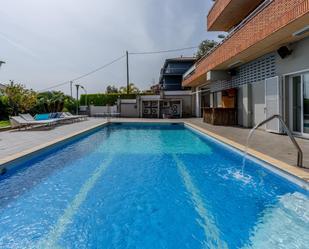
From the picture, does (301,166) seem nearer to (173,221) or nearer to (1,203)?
(173,221)

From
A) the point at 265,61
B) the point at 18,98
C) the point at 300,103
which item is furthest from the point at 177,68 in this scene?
the point at 300,103

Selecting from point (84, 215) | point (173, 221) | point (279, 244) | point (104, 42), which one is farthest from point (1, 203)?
point (104, 42)

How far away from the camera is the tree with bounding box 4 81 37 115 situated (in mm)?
19609

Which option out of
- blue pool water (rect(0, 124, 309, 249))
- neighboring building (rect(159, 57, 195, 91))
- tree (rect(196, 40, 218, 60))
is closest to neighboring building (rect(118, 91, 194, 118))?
neighboring building (rect(159, 57, 195, 91))

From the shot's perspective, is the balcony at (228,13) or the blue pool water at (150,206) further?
the balcony at (228,13)

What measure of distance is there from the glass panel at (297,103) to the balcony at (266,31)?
4.74 feet

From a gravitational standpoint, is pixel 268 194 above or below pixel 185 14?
below

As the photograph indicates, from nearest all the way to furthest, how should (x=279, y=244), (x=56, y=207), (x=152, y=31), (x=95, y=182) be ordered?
(x=279, y=244) → (x=56, y=207) → (x=95, y=182) → (x=152, y=31)

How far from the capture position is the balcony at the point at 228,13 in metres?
13.5

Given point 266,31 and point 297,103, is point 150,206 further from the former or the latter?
point 297,103

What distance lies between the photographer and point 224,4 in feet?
45.9

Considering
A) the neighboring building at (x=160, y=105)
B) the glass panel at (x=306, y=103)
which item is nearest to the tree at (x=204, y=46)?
the neighboring building at (x=160, y=105)

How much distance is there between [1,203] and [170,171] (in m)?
3.72

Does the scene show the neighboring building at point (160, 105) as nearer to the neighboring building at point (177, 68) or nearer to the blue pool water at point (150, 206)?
the neighboring building at point (177, 68)
